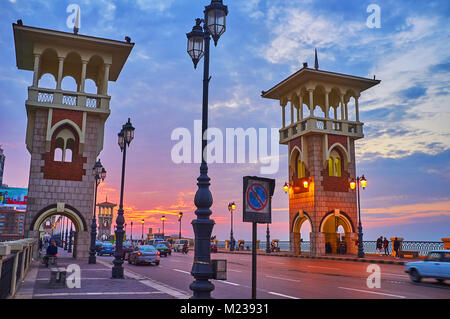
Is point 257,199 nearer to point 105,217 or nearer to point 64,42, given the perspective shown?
point 64,42

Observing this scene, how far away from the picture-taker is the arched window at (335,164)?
139 feet

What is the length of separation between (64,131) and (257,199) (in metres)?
28.8

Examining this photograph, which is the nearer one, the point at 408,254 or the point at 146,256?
the point at 146,256

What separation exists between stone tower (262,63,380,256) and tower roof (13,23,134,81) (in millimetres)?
17408

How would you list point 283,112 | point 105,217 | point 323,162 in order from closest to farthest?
point 323,162, point 283,112, point 105,217

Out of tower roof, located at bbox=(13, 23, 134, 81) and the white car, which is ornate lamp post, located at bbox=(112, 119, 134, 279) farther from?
tower roof, located at bbox=(13, 23, 134, 81)

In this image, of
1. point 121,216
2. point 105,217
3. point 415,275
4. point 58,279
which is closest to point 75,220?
point 121,216

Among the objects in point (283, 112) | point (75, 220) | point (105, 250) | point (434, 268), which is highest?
point (283, 112)

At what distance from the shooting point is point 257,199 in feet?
23.3

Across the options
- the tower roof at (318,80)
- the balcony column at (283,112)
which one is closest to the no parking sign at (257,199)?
the tower roof at (318,80)

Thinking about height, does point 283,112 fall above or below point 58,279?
above
